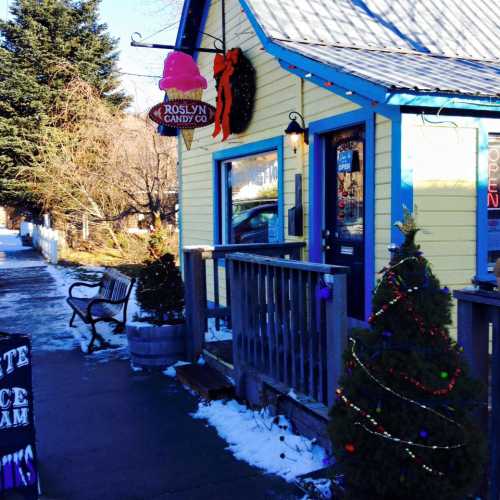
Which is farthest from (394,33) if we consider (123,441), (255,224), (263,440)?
(123,441)

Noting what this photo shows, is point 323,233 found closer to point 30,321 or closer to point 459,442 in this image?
point 459,442

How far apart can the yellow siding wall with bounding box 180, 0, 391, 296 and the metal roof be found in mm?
492

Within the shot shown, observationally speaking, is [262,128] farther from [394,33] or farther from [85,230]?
[85,230]

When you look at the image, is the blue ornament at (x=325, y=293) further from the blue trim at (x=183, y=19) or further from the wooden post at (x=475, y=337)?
the blue trim at (x=183, y=19)

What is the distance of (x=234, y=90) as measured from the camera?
827cm

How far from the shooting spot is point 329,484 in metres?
3.26

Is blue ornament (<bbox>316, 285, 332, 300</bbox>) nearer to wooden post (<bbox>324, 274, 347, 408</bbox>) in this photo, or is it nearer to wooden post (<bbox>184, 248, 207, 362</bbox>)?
wooden post (<bbox>324, 274, 347, 408</bbox>)

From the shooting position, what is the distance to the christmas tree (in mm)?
2504

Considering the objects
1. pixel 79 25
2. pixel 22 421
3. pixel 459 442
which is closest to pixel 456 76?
pixel 459 442

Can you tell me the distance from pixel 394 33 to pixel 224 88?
2.41 metres

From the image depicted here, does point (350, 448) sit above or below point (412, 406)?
below

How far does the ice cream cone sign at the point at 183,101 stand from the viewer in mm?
8234

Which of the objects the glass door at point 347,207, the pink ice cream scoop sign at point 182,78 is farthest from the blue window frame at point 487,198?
the pink ice cream scoop sign at point 182,78

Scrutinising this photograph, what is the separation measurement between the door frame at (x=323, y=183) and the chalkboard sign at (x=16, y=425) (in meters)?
3.36
